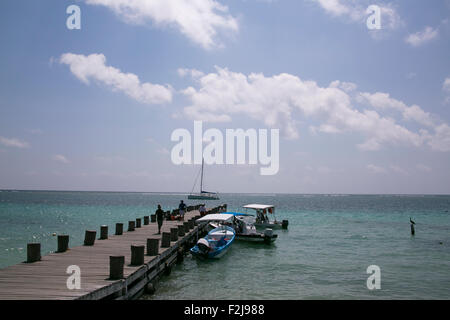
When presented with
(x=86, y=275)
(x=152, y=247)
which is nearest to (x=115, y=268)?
(x=86, y=275)

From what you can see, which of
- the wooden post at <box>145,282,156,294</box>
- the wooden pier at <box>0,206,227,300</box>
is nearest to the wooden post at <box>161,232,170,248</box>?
the wooden pier at <box>0,206,227,300</box>

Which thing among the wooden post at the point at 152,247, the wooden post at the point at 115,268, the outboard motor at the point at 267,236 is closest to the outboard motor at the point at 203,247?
the wooden post at the point at 152,247

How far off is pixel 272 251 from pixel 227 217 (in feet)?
16.9

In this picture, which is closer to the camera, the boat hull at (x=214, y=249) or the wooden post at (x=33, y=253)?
the wooden post at (x=33, y=253)

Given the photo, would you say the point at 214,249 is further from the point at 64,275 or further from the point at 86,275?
the point at 64,275

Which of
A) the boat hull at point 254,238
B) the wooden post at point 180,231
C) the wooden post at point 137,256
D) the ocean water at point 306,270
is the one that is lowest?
the ocean water at point 306,270

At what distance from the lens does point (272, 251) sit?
28.1 metres

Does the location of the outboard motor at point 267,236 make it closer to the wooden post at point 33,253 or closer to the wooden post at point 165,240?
the wooden post at point 165,240

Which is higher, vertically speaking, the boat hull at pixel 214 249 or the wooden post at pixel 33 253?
the wooden post at pixel 33 253

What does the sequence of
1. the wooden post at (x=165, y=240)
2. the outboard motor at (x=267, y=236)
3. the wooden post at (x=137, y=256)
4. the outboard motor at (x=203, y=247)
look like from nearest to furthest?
the wooden post at (x=137, y=256), the wooden post at (x=165, y=240), the outboard motor at (x=203, y=247), the outboard motor at (x=267, y=236)

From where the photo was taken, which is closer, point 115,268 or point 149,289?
point 115,268

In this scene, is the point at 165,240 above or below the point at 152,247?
below
